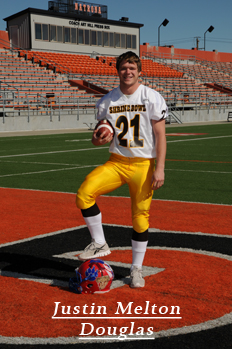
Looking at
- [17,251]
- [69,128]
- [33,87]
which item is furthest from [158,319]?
[33,87]

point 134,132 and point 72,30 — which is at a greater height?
point 72,30

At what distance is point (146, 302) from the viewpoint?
12.1ft

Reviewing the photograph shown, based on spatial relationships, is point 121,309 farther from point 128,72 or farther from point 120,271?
point 128,72

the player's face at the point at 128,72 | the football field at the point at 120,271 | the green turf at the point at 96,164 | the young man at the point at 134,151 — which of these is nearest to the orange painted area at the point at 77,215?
the football field at the point at 120,271

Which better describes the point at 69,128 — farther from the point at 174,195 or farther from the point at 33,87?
the point at 174,195

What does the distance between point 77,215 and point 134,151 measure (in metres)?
3.03

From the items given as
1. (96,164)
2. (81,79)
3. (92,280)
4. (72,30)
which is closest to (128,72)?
(92,280)

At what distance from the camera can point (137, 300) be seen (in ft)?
12.3

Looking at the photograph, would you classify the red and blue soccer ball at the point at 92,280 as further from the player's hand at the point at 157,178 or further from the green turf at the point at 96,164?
the green turf at the point at 96,164

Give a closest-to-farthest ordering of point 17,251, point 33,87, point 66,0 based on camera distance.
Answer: point 17,251 → point 33,87 → point 66,0

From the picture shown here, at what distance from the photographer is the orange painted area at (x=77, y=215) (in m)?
6.18

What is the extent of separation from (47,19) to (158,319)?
44.8 meters

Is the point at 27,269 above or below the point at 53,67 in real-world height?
below

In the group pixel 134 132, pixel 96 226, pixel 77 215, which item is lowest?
pixel 77 215
